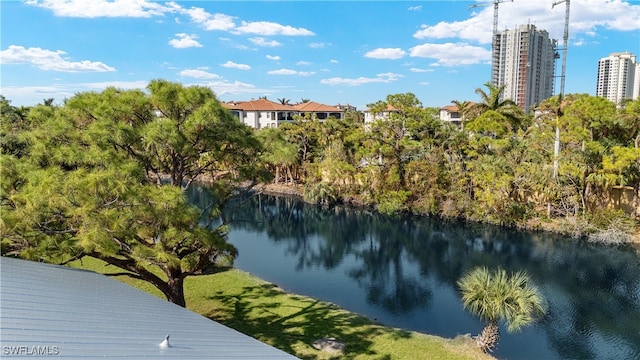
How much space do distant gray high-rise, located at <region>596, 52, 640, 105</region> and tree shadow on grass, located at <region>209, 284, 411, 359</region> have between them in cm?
10758

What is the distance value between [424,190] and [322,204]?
8.96 m

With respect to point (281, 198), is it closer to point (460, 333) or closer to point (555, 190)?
point (555, 190)

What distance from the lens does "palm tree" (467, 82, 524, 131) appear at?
3459 cm

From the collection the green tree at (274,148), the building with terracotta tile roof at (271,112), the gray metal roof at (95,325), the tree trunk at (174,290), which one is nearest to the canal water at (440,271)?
the green tree at (274,148)

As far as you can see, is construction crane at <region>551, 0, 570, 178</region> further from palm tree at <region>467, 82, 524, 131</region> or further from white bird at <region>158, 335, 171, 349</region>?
white bird at <region>158, 335, 171, 349</region>

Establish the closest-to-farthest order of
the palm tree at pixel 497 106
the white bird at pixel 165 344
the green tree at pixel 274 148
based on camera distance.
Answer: the white bird at pixel 165 344, the green tree at pixel 274 148, the palm tree at pixel 497 106

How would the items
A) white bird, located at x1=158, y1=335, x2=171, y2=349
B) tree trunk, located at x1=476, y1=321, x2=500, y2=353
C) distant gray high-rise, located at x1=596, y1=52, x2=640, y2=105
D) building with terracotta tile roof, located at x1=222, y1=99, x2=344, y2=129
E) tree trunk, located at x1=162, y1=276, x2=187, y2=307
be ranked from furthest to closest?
distant gray high-rise, located at x1=596, y1=52, x2=640, y2=105 → building with terracotta tile roof, located at x1=222, y1=99, x2=344, y2=129 → tree trunk, located at x1=476, y1=321, x2=500, y2=353 → tree trunk, located at x1=162, y1=276, x2=187, y2=307 → white bird, located at x1=158, y1=335, x2=171, y2=349

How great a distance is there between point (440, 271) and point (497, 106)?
64.4 ft

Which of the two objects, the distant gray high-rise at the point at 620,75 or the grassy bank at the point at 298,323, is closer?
the grassy bank at the point at 298,323

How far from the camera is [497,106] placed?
3569 centimetres

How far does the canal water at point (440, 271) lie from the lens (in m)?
14.8

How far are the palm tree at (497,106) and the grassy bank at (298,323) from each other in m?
25.1

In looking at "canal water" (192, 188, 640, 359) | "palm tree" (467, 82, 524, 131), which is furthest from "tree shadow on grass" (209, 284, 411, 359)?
"palm tree" (467, 82, 524, 131)

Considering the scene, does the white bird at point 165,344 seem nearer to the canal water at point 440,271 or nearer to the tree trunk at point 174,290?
the tree trunk at point 174,290
